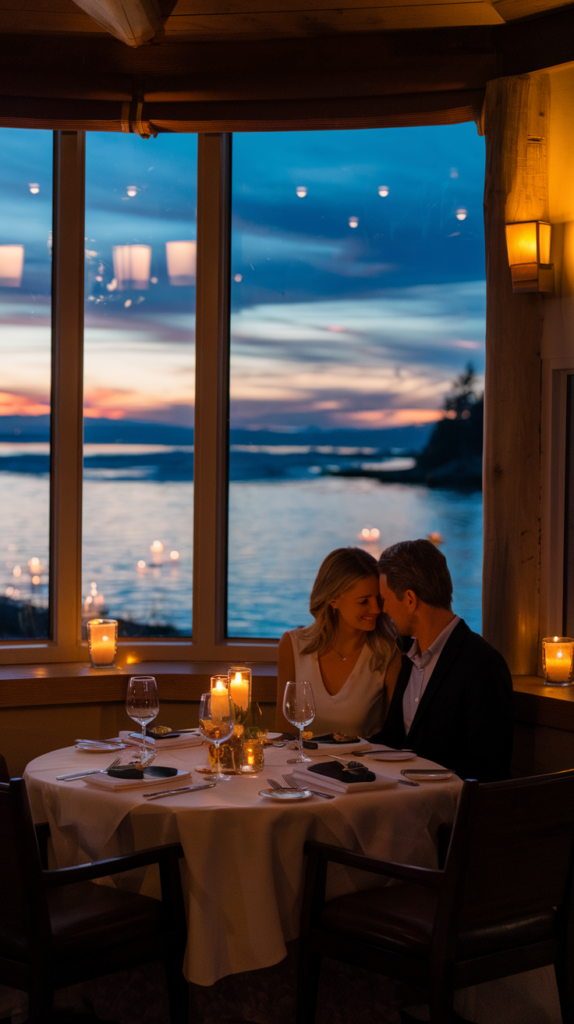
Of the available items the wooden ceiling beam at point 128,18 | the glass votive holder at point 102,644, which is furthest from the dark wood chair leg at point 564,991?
the wooden ceiling beam at point 128,18

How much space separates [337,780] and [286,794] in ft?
0.50

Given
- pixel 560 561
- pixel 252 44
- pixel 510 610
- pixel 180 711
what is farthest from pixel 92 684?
pixel 252 44

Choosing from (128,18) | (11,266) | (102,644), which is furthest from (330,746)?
(128,18)

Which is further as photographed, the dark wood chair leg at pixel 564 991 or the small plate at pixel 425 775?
the small plate at pixel 425 775

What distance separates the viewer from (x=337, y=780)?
225 centimetres

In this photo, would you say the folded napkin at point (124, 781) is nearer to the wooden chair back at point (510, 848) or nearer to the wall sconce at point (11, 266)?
the wooden chair back at point (510, 848)

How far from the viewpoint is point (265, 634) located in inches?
153

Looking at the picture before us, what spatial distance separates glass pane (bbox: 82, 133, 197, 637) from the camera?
12.6ft

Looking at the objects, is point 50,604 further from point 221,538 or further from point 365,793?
point 365,793

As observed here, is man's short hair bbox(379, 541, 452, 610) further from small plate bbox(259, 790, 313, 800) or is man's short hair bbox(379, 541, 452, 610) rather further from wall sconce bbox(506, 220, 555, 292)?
wall sconce bbox(506, 220, 555, 292)

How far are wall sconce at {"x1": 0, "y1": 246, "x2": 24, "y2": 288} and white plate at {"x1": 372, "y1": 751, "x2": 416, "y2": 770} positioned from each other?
2487mm

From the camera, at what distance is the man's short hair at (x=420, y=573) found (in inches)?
109

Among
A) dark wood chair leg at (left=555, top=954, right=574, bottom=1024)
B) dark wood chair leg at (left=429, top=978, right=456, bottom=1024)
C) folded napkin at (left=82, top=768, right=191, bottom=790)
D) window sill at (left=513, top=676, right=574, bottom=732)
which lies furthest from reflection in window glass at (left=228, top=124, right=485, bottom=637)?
dark wood chair leg at (left=429, top=978, right=456, bottom=1024)

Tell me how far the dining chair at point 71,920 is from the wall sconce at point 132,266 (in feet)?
8.24
